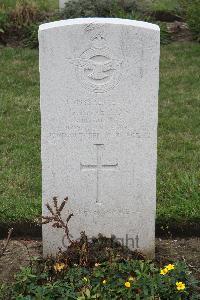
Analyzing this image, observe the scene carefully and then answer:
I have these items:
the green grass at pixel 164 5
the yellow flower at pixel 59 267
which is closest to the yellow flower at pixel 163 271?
the yellow flower at pixel 59 267

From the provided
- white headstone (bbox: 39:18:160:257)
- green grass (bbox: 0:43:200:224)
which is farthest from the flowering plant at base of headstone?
green grass (bbox: 0:43:200:224)

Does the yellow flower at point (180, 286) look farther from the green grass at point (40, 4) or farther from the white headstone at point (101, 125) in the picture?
the green grass at point (40, 4)

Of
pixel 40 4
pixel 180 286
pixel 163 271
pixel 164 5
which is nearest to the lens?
pixel 180 286

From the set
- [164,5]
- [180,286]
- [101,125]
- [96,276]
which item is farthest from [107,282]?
[164,5]

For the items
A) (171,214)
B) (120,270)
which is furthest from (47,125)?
(171,214)

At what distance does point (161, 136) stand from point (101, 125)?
2.53 meters

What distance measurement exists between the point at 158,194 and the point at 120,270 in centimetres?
136

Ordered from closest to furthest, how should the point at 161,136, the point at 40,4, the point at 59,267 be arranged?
the point at 59,267, the point at 161,136, the point at 40,4

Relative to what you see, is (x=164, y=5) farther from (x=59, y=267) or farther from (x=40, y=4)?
(x=59, y=267)

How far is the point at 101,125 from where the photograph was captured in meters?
4.15

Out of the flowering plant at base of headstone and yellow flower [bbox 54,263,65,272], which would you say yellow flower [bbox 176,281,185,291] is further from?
yellow flower [bbox 54,263,65,272]

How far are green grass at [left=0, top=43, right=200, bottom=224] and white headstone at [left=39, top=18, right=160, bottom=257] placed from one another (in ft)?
2.22

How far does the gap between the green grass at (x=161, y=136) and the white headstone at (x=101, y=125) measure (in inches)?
26.6

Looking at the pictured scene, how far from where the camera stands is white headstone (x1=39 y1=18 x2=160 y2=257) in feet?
13.1
